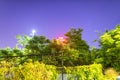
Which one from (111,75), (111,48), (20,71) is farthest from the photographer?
(111,48)

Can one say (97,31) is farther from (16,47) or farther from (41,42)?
(16,47)

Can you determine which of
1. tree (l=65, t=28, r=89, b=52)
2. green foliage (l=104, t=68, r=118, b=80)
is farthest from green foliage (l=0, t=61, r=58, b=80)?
tree (l=65, t=28, r=89, b=52)

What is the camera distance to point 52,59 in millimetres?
13719

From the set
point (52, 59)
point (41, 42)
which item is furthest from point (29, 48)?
point (52, 59)

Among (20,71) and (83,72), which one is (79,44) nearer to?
(83,72)

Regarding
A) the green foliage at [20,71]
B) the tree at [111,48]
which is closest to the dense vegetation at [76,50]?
the tree at [111,48]

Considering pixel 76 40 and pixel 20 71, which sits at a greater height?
pixel 76 40

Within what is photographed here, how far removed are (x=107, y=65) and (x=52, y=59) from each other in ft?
50.3

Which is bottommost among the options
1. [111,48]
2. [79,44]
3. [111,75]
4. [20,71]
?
[20,71]

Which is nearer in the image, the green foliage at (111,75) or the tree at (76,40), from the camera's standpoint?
the green foliage at (111,75)

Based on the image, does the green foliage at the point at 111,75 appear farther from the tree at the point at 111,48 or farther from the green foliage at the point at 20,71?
the green foliage at the point at 20,71

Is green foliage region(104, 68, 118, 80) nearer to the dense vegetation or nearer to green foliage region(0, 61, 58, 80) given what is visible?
the dense vegetation

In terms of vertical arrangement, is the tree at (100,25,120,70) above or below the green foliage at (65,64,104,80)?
above

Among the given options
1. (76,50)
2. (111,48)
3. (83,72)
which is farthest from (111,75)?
(76,50)
